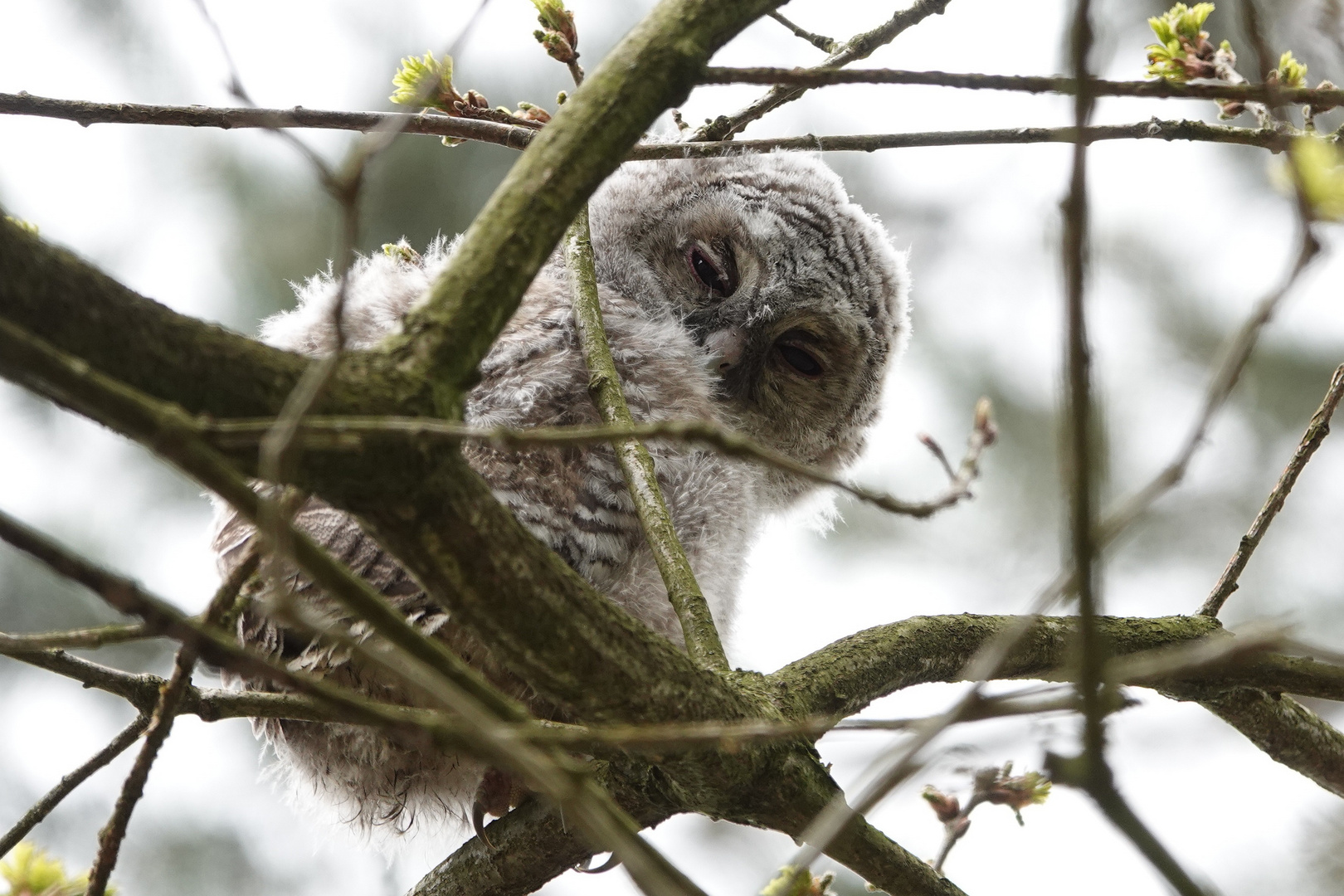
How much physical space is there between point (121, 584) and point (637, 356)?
181 cm

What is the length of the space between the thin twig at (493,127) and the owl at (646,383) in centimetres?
30

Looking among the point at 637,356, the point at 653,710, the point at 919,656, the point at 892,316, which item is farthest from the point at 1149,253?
the point at 653,710

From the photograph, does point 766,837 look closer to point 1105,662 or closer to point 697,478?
point 697,478

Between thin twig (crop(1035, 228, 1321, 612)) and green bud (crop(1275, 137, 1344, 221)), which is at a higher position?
green bud (crop(1275, 137, 1344, 221))

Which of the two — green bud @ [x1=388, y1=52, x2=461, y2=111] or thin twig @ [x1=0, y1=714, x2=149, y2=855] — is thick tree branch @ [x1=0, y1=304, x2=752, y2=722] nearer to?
thin twig @ [x1=0, y1=714, x2=149, y2=855]

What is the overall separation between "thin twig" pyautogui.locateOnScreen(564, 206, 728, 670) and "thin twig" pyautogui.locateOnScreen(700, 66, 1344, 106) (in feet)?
1.01

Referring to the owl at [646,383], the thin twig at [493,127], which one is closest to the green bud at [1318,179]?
the thin twig at [493,127]

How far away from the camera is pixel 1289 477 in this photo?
1769mm

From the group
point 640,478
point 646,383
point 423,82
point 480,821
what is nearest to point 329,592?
point 640,478

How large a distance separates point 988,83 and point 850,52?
65 centimetres

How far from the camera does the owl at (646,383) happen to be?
2209mm

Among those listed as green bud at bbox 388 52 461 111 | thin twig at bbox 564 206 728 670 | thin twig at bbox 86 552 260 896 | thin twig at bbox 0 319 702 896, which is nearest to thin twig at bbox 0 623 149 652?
thin twig at bbox 86 552 260 896

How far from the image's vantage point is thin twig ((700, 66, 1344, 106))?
4.15 feet

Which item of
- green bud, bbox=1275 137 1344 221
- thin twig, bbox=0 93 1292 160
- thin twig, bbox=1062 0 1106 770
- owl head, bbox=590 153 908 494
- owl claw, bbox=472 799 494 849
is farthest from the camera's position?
owl head, bbox=590 153 908 494
